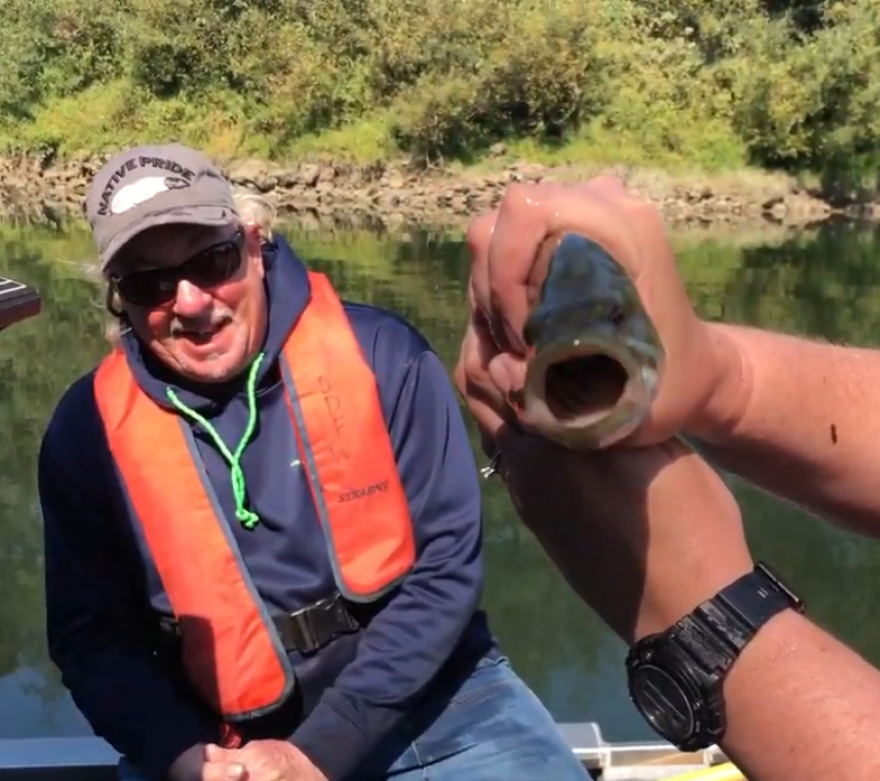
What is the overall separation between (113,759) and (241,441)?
708mm

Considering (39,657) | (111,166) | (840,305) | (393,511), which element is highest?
(111,166)

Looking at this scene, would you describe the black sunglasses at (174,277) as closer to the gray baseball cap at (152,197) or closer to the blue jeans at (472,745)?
the gray baseball cap at (152,197)

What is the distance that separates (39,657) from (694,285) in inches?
367

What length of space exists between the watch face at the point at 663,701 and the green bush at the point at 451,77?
22.6 meters

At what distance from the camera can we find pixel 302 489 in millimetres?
2096

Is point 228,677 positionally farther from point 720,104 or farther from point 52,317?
point 720,104

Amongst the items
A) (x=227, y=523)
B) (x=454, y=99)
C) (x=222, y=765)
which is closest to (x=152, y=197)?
(x=227, y=523)

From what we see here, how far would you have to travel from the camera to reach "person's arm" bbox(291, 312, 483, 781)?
1.99m

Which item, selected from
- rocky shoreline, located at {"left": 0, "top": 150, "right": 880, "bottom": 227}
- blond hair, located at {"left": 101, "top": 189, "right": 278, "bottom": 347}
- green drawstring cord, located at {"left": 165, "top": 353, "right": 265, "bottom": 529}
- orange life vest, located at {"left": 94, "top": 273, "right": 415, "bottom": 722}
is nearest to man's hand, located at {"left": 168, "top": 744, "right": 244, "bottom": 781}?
orange life vest, located at {"left": 94, "top": 273, "right": 415, "bottom": 722}

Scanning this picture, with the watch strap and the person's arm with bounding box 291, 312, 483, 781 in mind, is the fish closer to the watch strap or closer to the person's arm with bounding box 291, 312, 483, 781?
the watch strap

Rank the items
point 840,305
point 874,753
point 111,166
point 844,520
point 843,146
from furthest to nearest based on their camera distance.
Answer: point 843,146, point 840,305, point 111,166, point 844,520, point 874,753

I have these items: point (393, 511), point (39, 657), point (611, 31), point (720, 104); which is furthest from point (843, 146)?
point (393, 511)

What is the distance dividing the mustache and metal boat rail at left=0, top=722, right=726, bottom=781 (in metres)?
0.85

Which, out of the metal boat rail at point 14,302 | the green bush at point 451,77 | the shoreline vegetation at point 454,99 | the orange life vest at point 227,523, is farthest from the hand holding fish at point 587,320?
the green bush at point 451,77
